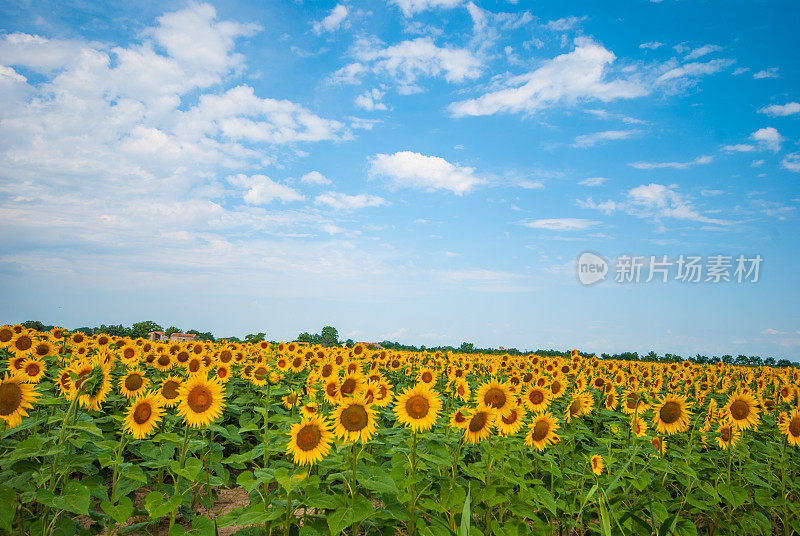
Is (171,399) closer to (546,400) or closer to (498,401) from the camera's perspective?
(498,401)

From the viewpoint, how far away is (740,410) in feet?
23.2

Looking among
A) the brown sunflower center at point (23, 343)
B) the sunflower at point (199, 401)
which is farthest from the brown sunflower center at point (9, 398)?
the brown sunflower center at point (23, 343)

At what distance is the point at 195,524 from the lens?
172 inches

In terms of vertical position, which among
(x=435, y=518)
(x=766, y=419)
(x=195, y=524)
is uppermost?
(x=766, y=419)

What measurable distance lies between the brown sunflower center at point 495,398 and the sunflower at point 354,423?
5.92 ft

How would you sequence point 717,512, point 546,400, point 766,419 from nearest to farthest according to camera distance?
1. point 717,512
2. point 546,400
3. point 766,419

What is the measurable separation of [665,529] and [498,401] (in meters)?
2.08

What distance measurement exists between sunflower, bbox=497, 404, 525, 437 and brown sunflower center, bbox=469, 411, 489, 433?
1.25 ft

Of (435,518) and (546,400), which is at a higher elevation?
(546,400)

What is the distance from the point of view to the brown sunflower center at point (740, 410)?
277 inches

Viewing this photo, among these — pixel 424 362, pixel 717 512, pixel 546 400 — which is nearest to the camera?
pixel 717 512

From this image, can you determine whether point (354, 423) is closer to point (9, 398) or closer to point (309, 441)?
point (309, 441)

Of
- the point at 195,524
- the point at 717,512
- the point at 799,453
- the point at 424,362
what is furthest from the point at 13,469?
the point at 799,453

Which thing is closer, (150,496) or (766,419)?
(150,496)
